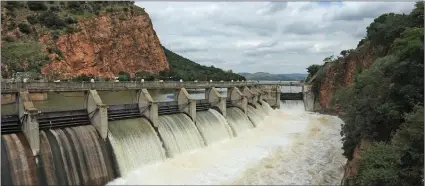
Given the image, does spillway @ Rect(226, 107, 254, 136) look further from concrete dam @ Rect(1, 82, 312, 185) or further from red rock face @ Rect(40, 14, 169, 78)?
red rock face @ Rect(40, 14, 169, 78)

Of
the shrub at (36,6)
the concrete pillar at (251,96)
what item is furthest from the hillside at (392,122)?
the shrub at (36,6)

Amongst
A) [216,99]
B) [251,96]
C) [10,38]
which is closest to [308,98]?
[251,96]

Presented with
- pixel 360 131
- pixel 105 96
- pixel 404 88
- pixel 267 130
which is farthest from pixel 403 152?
pixel 105 96

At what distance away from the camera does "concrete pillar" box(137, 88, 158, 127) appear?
32.1 meters

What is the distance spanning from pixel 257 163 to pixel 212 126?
906 cm

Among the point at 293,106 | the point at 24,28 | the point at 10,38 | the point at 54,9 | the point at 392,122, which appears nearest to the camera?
the point at 392,122

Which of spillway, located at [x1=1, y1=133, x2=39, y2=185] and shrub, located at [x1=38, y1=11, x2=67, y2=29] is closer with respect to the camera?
spillway, located at [x1=1, y1=133, x2=39, y2=185]

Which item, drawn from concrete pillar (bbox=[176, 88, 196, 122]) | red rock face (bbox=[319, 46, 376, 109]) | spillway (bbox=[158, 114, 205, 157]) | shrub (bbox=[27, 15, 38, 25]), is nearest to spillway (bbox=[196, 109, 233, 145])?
concrete pillar (bbox=[176, 88, 196, 122])

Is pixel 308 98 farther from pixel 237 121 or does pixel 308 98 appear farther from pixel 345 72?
pixel 237 121

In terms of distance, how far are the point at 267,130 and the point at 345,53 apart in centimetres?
3927

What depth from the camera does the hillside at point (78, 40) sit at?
77269mm

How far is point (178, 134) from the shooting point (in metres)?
33.9

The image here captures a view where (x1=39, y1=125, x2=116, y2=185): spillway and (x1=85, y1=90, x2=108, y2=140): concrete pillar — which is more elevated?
(x1=85, y1=90, x2=108, y2=140): concrete pillar

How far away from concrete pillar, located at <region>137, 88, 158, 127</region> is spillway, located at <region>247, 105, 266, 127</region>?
20.6 m
